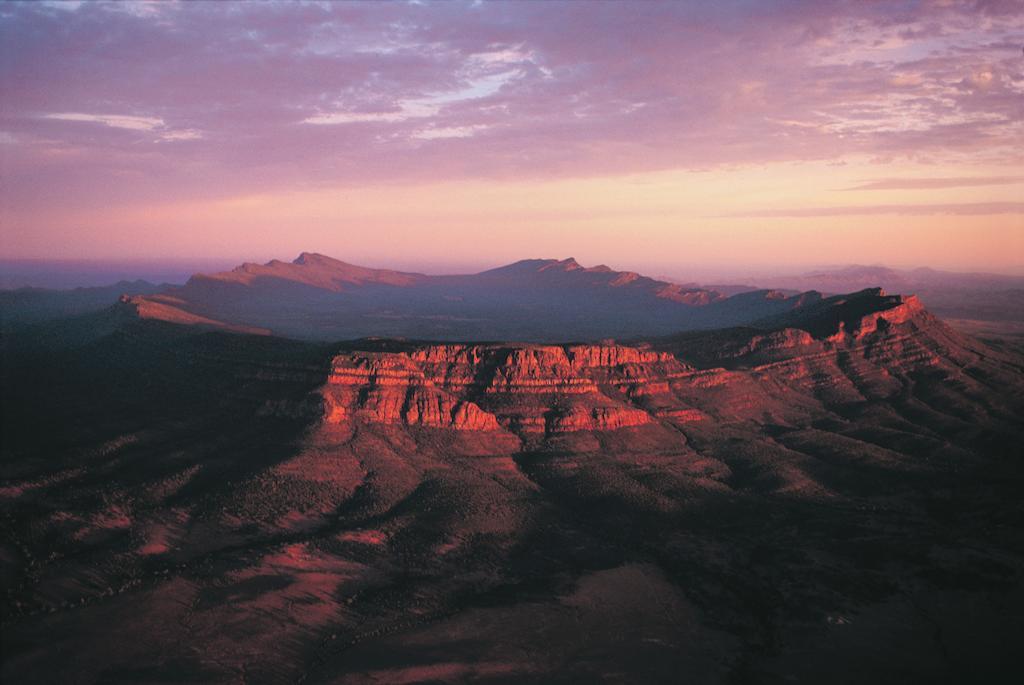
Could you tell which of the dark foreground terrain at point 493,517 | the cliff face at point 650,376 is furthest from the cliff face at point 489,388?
the dark foreground terrain at point 493,517

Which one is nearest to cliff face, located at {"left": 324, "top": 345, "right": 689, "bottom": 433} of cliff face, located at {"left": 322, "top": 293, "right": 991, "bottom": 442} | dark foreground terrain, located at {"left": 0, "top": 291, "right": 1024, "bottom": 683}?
cliff face, located at {"left": 322, "top": 293, "right": 991, "bottom": 442}

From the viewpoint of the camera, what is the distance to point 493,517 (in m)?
81.9

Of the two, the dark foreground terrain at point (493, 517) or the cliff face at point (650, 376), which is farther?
the cliff face at point (650, 376)

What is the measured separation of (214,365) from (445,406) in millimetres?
37931

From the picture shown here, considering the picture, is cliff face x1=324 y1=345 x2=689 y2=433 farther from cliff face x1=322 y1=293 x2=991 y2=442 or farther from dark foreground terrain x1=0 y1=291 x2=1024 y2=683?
dark foreground terrain x1=0 y1=291 x2=1024 y2=683

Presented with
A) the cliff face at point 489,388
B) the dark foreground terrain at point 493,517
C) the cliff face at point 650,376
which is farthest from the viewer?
the cliff face at point 650,376

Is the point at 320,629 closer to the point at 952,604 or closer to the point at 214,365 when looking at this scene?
the point at 952,604

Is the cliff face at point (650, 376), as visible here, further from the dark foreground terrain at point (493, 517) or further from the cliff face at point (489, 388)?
the dark foreground terrain at point (493, 517)

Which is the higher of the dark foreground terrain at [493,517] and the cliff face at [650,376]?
the cliff face at [650,376]

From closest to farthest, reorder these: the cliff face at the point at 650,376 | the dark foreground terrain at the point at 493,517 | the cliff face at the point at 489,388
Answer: the dark foreground terrain at the point at 493,517 < the cliff face at the point at 489,388 < the cliff face at the point at 650,376

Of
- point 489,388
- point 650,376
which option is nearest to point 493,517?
point 489,388

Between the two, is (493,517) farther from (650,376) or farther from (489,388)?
(650,376)

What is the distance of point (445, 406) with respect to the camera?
107625mm

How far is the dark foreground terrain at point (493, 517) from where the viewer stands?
5491 cm
